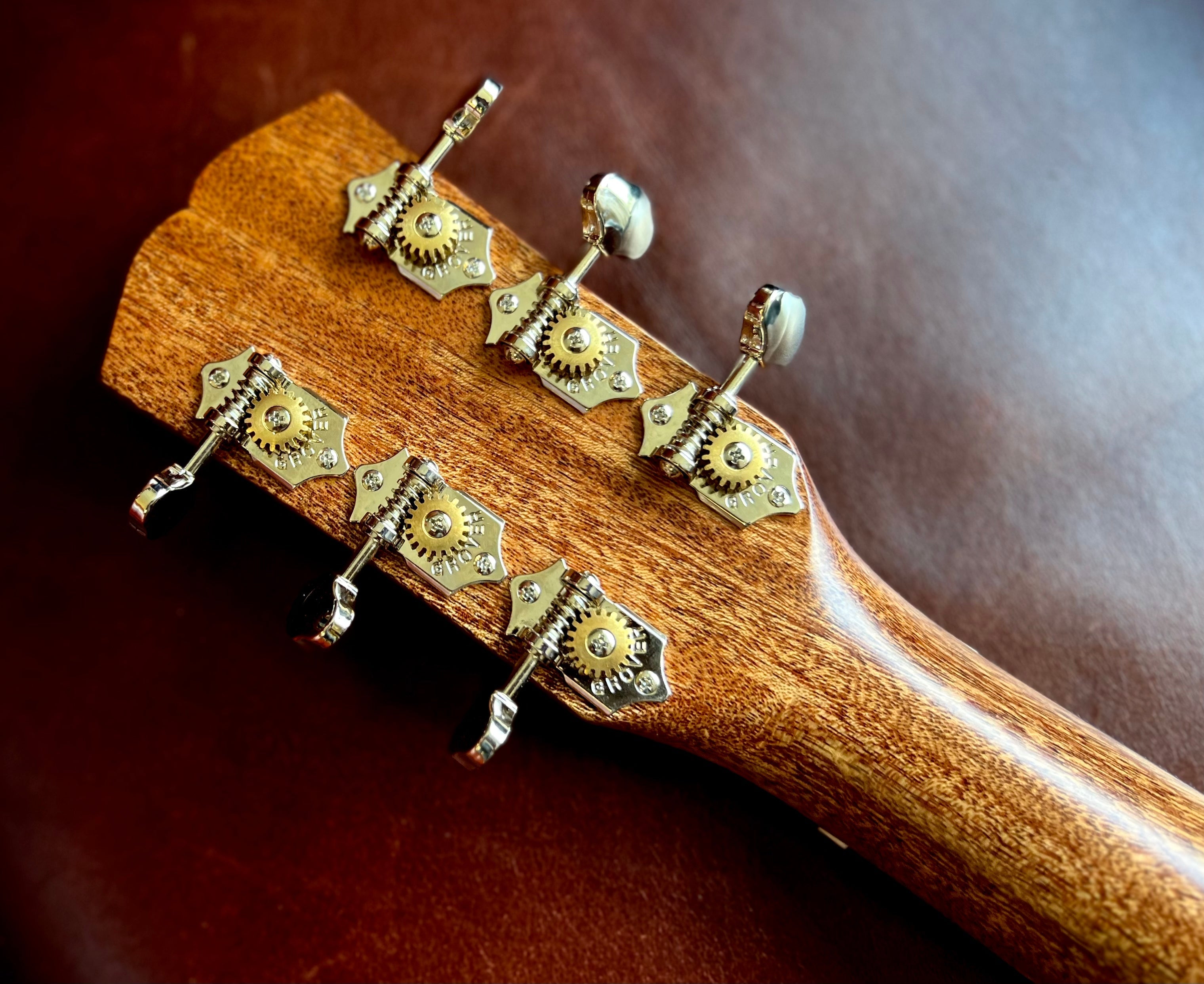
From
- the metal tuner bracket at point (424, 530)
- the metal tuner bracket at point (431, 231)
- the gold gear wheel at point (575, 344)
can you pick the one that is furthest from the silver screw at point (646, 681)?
the metal tuner bracket at point (431, 231)

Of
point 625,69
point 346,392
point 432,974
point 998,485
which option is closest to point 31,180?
point 346,392

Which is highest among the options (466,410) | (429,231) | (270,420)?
(429,231)

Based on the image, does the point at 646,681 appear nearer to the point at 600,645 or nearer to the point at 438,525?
the point at 600,645

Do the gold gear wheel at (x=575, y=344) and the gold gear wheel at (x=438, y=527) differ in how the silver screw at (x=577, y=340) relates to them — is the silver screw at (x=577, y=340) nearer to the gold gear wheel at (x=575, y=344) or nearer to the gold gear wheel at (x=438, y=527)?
the gold gear wheel at (x=575, y=344)

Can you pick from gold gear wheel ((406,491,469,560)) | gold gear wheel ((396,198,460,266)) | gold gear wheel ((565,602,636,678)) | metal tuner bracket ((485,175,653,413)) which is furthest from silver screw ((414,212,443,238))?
gold gear wheel ((565,602,636,678))

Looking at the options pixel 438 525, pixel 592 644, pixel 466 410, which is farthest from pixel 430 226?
pixel 592 644

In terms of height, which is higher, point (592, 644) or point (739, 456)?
point (739, 456)

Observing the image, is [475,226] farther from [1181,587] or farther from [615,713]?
[1181,587]
